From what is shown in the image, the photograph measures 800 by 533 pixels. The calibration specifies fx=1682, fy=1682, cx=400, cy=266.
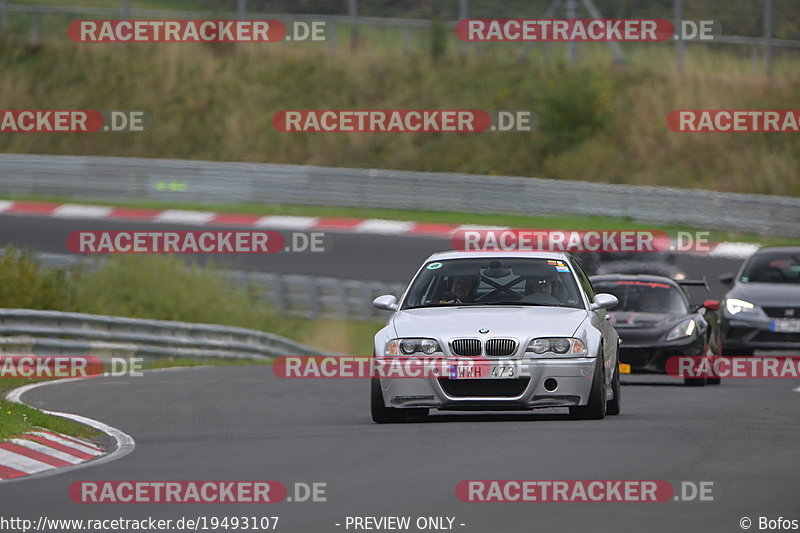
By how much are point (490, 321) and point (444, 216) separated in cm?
2120

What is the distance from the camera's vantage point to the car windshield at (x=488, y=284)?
13.5 m

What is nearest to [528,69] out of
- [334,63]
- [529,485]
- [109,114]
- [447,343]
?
[334,63]

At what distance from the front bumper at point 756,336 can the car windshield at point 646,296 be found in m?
2.34

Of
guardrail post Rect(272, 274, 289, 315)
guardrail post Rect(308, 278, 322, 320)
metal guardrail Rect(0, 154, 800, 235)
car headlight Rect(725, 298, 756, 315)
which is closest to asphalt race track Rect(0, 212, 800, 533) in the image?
car headlight Rect(725, 298, 756, 315)

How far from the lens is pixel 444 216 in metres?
33.7

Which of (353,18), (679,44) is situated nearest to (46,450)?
(679,44)

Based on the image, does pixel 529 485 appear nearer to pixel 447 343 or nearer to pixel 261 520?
pixel 261 520

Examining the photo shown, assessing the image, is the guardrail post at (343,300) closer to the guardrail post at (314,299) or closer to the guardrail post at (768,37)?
the guardrail post at (314,299)

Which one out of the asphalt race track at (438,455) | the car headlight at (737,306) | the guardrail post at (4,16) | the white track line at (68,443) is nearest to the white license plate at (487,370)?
the asphalt race track at (438,455)

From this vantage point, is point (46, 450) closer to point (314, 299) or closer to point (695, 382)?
point (695, 382)

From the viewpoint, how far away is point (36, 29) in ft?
155

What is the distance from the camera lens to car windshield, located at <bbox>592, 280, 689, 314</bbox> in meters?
18.6

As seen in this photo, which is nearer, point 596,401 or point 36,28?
point 596,401

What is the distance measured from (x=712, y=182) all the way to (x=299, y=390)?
73.5ft
